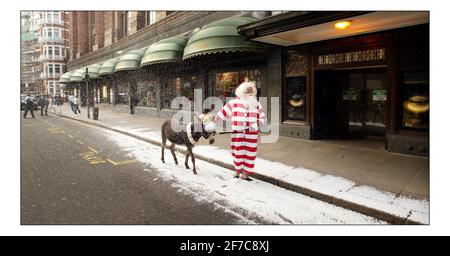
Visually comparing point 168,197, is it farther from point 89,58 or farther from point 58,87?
point 58,87

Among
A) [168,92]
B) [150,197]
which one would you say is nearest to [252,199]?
[150,197]

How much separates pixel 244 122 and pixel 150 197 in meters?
2.02

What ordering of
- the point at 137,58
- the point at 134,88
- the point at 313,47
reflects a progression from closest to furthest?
the point at 313,47 < the point at 137,58 < the point at 134,88

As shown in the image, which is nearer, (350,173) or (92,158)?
(350,173)

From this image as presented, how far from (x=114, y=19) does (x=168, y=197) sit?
72.8 ft

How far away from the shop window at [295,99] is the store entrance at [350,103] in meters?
→ 0.44

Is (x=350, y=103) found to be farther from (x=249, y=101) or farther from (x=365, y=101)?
(x=249, y=101)

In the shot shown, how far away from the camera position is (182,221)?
363 cm

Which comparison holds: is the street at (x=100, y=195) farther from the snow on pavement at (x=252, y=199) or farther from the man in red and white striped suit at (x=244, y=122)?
the man in red and white striped suit at (x=244, y=122)

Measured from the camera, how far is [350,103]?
9609mm

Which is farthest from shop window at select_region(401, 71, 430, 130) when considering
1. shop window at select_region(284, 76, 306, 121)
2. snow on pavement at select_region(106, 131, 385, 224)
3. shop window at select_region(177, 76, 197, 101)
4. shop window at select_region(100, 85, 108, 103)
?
shop window at select_region(100, 85, 108, 103)

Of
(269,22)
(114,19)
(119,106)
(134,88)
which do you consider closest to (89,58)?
(114,19)

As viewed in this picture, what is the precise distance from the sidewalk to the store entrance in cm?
97
